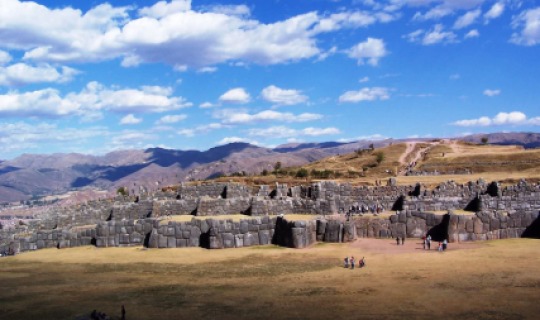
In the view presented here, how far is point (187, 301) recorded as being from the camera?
19469 mm

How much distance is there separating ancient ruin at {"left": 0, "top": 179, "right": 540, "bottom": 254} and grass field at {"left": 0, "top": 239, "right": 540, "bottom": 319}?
129 cm

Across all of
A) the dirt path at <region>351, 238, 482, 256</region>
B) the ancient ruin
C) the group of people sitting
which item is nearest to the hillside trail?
the ancient ruin

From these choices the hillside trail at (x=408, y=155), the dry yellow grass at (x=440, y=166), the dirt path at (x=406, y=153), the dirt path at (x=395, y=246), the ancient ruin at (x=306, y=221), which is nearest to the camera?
the dirt path at (x=395, y=246)

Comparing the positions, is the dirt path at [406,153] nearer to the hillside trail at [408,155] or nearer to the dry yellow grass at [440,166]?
the hillside trail at [408,155]

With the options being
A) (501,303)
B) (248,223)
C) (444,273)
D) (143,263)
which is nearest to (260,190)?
(248,223)

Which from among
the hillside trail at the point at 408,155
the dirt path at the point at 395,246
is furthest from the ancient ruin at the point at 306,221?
the hillside trail at the point at 408,155

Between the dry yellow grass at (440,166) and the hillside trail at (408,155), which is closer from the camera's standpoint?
the dry yellow grass at (440,166)

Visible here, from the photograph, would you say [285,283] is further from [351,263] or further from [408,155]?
[408,155]

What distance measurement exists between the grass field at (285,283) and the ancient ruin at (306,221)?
4.25ft

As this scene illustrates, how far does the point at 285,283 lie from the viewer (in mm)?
21891

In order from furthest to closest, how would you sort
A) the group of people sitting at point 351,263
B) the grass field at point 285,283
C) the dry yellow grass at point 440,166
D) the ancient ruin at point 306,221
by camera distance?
the dry yellow grass at point 440,166
the ancient ruin at point 306,221
the group of people sitting at point 351,263
the grass field at point 285,283

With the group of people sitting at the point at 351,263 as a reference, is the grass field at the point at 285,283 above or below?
below

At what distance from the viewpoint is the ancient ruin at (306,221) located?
30234 mm

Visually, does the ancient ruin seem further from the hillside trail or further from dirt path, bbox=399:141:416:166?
dirt path, bbox=399:141:416:166
